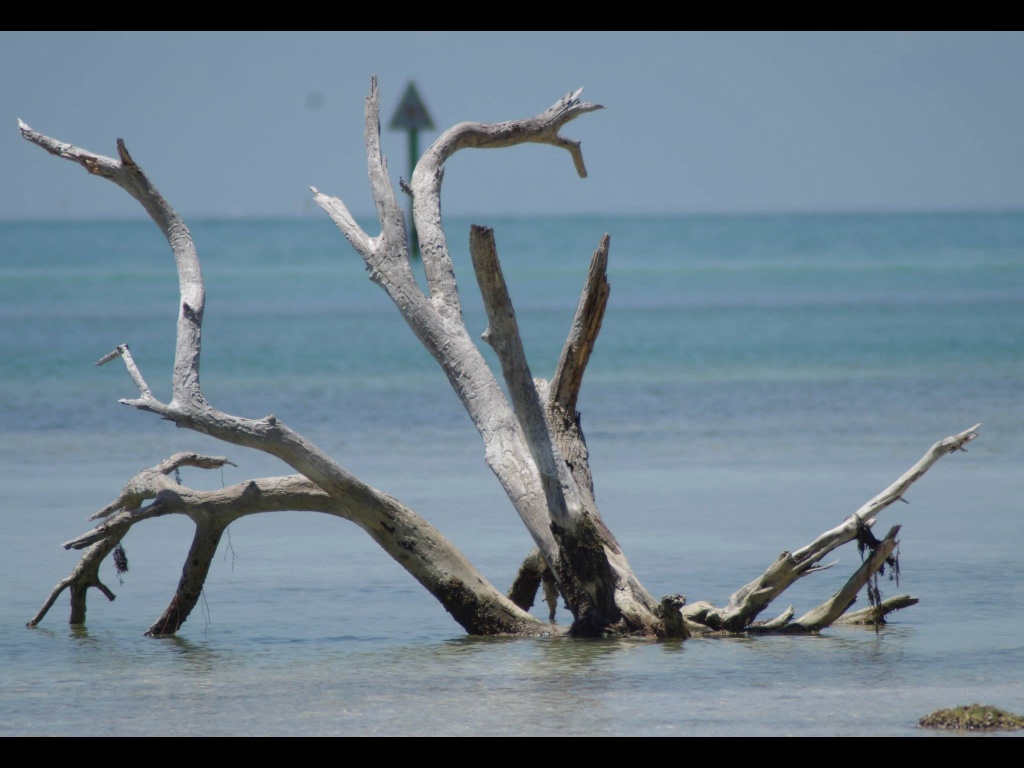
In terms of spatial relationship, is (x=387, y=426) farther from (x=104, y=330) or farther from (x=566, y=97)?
(x=104, y=330)

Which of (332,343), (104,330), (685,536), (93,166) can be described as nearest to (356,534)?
(685,536)

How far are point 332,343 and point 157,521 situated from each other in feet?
56.7

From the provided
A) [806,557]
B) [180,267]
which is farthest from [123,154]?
[806,557]

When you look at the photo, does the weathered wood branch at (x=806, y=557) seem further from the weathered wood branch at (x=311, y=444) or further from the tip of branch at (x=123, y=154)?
the tip of branch at (x=123, y=154)

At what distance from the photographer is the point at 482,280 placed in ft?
23.4

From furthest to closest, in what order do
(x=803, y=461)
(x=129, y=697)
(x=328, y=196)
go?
(x=803, y=461) < (x=328, y=196) < (x=129, y=697)

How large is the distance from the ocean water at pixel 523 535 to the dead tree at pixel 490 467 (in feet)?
0.67

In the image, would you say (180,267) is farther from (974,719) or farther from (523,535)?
(974,719)

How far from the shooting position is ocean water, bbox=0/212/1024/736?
6.49 m

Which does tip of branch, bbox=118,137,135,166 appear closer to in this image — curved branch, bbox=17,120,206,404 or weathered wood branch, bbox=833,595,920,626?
curved branch, bbox=17,120,206,404

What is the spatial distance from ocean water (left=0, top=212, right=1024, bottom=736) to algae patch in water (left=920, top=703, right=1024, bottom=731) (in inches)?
5.9

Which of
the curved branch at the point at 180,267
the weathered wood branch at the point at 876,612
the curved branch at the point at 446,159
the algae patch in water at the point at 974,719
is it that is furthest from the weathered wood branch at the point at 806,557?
the curved branch at the point at 180,267

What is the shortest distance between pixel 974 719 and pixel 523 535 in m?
4.97

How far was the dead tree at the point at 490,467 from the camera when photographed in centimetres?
736
